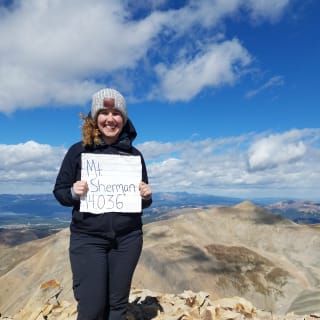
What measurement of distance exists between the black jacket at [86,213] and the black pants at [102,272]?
0.43ft

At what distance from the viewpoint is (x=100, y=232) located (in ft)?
20.9

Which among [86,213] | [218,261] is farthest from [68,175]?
[218,261]

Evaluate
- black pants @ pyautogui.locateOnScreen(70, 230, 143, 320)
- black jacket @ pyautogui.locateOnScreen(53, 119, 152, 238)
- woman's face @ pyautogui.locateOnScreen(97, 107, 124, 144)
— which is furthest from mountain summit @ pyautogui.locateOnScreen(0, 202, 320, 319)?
woman's face @ pyautogui.locateOnScreen(97, 107, 124, 144)

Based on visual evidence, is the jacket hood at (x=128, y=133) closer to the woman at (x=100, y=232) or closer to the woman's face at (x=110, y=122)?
the woman at (x=100, y=232)

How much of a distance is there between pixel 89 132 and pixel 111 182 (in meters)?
0.91

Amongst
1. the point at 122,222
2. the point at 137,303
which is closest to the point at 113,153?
the point at 122,222

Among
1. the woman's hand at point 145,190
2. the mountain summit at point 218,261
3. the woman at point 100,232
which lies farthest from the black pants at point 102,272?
the mountain summit at point 218,261

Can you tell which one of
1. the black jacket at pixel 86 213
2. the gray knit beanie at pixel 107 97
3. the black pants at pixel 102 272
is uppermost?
the gray knit beanie at pixel 107 97

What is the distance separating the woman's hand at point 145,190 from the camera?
22.2 ft

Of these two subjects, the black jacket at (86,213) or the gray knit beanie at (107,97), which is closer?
the black jacket at (86,213)

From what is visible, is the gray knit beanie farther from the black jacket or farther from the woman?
the black jacket

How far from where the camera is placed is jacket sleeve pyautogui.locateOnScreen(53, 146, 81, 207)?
6445 millimetres

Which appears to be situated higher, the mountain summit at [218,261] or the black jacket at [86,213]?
the black jacket at [86,213]

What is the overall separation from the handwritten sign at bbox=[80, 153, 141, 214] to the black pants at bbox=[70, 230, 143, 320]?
18.6 inches
